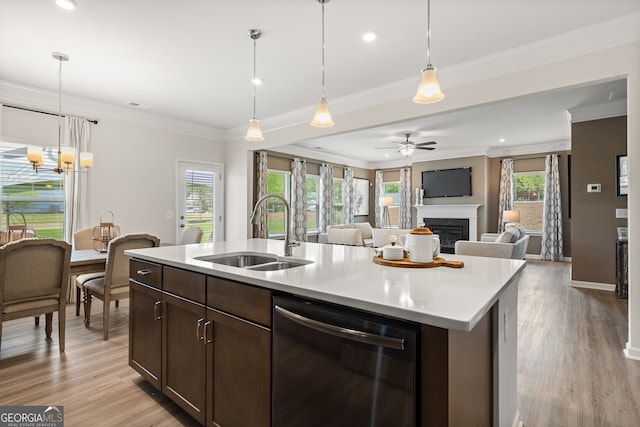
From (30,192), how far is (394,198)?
861 centimetres

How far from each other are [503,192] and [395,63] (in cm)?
620

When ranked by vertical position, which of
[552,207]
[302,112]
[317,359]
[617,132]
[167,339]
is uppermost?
[302,112]

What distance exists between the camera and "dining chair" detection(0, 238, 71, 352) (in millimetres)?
2463

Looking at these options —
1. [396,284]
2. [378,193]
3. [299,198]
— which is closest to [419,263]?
[396,284]

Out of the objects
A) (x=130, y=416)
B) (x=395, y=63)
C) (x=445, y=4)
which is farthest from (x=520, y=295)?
(x=130, y=416)

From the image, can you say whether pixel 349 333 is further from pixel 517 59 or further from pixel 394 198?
pixel 394 198

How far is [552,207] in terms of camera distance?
754 cm

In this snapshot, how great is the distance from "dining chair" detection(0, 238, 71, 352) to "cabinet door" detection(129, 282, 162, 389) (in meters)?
0.97

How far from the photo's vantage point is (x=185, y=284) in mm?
1775

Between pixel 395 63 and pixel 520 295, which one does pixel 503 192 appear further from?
pixel 395 63

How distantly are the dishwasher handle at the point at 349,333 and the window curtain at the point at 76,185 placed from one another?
14.4ft

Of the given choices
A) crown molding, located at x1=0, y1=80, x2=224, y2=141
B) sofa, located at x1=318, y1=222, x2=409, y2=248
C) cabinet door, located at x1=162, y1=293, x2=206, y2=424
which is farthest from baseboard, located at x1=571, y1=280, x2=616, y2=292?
crown molding, located at x1=0, y1=80, x2=224, y2=141

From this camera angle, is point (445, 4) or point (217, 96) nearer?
point (445, 4)

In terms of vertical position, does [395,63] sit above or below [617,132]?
above
